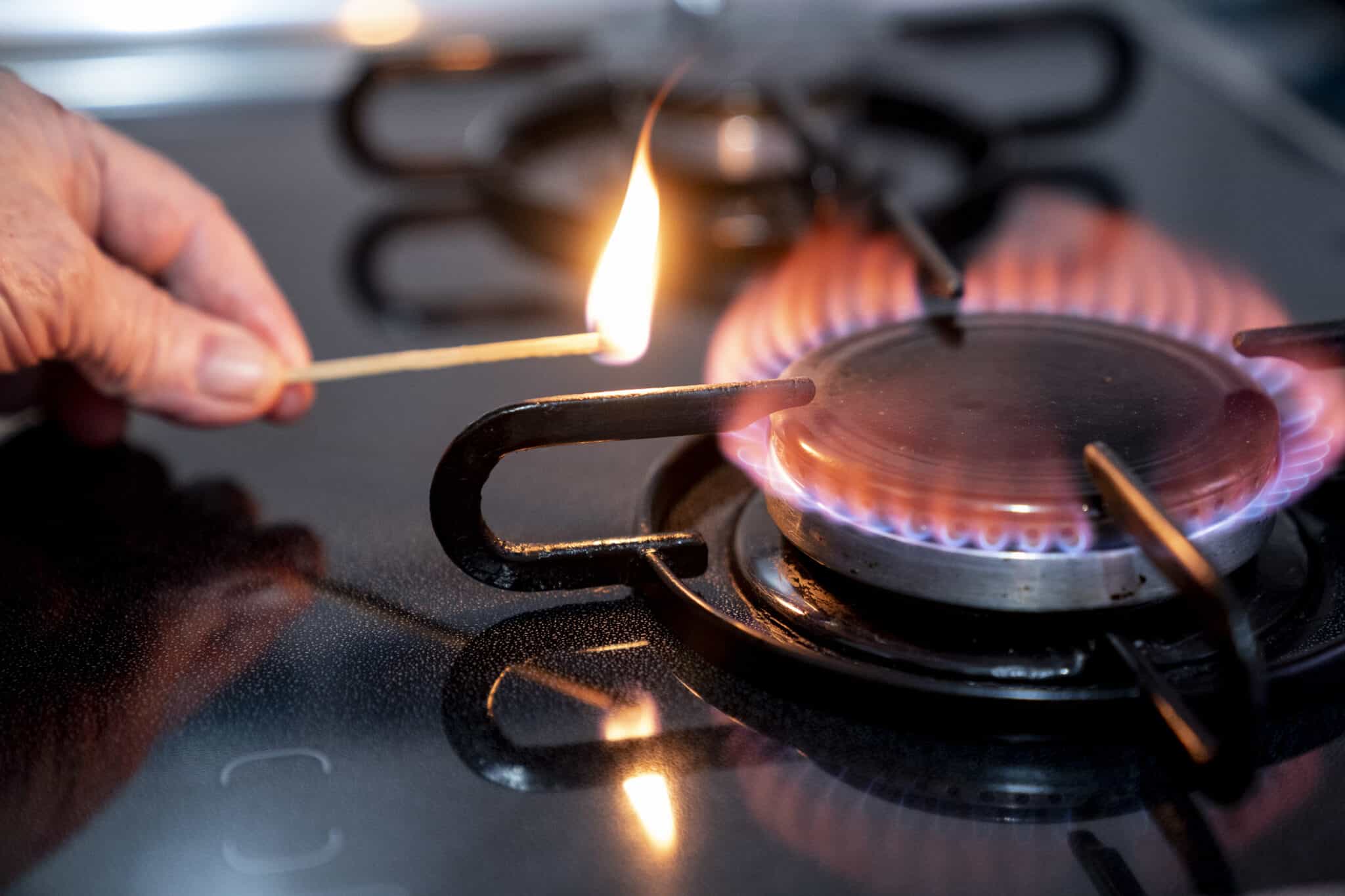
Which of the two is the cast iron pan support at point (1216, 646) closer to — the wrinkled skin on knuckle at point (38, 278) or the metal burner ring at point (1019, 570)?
the metal burner ring at point (1019, 570)

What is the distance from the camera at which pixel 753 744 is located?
18.8 inches

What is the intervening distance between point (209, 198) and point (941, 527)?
48 cm

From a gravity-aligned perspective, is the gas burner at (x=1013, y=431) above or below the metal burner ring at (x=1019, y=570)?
above

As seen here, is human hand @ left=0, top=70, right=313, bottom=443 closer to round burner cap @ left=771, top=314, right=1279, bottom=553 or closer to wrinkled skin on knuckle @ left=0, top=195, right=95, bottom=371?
wrinkled skin on knuckle @ left=0, top=195, right=95, bottom=371

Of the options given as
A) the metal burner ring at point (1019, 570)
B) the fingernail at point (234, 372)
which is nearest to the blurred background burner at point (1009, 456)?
the metal burner ring at point (1019, 570)

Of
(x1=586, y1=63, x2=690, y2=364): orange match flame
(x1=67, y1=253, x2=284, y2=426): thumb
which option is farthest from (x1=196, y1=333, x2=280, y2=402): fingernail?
(x1=586, y1=63, x2=690, y2=364): orange match flame

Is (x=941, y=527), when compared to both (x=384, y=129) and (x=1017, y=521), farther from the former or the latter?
(x=384, y=129)

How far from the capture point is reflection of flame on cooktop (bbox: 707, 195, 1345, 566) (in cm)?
50

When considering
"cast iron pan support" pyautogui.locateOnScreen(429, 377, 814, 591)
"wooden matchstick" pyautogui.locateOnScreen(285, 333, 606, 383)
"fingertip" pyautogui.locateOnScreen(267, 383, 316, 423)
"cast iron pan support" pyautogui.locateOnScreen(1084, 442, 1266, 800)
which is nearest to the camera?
"cast iron pan support" pyautogui.locateOnScreen(1084, 442, 1266, 800)

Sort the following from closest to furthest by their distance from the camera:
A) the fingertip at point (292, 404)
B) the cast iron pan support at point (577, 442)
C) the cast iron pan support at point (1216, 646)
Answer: the cast iron pan support at point (1216, 646) → the cast iron pan support at point (577, 442) → the fingertip at point (292, 404)

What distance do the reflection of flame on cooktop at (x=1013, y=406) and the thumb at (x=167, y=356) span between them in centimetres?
25

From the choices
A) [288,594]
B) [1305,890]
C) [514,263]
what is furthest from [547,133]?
[1305,890]

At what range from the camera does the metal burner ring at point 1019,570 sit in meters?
0.48

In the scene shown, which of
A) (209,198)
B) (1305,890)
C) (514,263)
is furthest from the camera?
(514,263)
